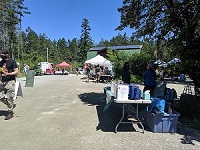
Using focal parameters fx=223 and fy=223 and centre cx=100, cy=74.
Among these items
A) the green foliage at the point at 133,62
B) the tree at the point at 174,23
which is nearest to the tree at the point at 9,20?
the green foliage at the point at 133,62

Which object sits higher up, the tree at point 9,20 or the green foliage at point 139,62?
the tree at point 9,20

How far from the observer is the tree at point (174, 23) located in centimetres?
740

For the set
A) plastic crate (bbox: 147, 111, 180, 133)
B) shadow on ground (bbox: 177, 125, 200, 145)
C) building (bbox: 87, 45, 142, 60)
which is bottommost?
shadow on ground (bbox: 177, 125, 200, 145)

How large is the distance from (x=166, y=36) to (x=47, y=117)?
5589 mm

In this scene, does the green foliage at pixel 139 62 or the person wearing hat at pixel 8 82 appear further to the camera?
the green foliage at pixel 139 62

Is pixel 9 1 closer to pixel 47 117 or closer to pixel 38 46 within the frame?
pixel 38 46

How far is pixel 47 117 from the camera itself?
7.00 metres

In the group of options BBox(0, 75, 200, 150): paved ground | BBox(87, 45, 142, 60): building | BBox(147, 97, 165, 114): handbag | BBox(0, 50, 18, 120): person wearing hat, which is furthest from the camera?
BBox(87, 45, 142, 60): building

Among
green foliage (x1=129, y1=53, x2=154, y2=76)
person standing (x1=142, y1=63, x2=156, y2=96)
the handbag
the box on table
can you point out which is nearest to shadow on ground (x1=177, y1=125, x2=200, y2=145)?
the handbag

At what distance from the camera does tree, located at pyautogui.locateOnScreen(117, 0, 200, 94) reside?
7.40 meters

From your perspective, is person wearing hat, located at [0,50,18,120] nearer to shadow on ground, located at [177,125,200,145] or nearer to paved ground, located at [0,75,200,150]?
paved ground, located at [0,75,200,150]

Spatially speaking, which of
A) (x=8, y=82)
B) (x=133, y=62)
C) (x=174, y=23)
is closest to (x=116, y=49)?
(x=133, y=62)

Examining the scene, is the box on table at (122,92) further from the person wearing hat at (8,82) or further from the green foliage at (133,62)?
the green foliage at (133,62)

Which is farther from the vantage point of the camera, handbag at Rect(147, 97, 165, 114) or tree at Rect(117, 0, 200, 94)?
tree at Rect(117, 0, 200, 94)
